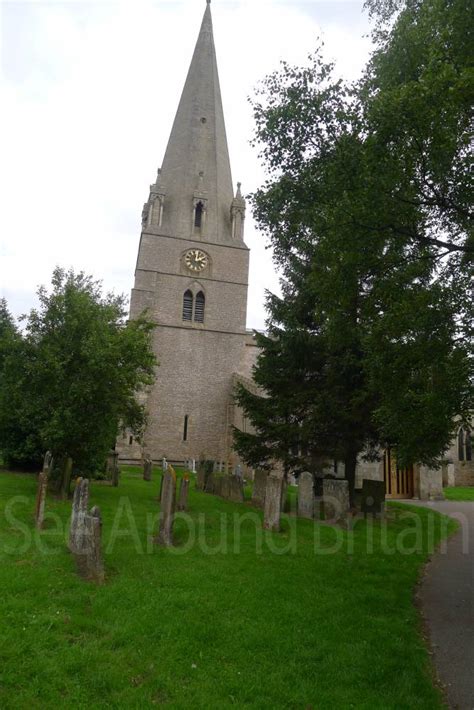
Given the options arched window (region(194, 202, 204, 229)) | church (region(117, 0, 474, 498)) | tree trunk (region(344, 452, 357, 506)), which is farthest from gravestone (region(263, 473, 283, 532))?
arched window (region(194, 202, 204, 229))

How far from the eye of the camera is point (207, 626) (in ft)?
18.1

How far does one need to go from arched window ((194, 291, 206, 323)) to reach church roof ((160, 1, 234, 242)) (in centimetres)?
406

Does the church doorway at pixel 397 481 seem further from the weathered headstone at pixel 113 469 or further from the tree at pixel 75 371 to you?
the tree at pixel 75 371

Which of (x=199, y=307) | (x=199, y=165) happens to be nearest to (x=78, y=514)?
(x=199, y=307)

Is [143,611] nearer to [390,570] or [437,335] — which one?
[390,570]

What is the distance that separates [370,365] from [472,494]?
19115mm

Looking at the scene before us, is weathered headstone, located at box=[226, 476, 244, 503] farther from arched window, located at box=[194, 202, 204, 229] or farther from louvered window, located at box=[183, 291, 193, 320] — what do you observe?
arched window, located at box=[194, 202, 204, 229]

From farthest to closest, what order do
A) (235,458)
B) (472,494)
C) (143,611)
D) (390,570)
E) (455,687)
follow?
(235,458) < (472,494) < (390,570) < (143,611) < (455,687)

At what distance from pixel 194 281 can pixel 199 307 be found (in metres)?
1.70

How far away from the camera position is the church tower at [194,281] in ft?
104

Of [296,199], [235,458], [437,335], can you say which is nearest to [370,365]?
[437,335]

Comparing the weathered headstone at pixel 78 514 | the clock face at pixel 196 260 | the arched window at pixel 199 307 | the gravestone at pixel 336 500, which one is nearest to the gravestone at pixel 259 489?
the gravestone at pixel 336 500

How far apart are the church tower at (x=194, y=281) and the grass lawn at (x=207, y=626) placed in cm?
2240

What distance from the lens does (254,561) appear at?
8.05m
